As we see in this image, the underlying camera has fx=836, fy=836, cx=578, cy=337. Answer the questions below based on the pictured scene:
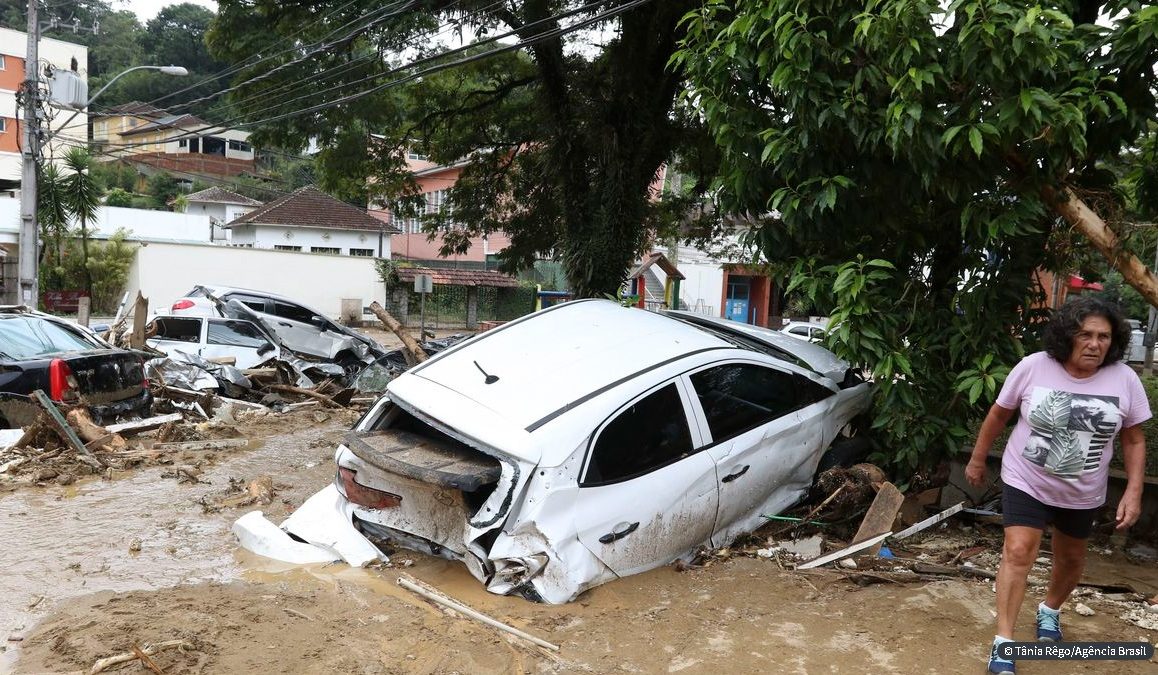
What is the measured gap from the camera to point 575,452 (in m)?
4.46

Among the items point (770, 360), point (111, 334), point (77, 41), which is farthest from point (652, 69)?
point (77, 41)

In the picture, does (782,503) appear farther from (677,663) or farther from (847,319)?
(677,663)

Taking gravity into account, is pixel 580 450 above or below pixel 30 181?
below

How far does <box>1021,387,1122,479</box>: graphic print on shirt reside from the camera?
3.67 m

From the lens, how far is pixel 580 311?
604 centimetres

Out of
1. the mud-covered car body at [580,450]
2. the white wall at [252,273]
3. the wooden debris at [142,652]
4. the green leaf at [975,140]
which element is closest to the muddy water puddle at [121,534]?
the mud-covered car body at [580,450]

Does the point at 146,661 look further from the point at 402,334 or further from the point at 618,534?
the point at 402,334

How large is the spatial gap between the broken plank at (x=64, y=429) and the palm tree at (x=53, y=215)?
2255 cm

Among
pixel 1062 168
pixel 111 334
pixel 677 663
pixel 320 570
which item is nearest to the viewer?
pixel 677 663

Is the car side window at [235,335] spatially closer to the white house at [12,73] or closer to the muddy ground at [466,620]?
the muddy ground at [466,620]

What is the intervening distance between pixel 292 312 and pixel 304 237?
27.0 metres

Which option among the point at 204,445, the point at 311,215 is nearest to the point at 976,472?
the point at 204,445

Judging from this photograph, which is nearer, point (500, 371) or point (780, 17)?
point (500, 371)

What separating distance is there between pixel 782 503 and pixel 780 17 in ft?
10.7
